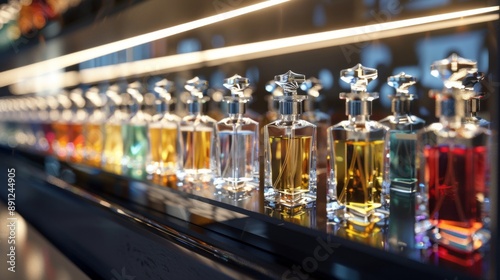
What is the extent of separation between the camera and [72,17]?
6.76 ft

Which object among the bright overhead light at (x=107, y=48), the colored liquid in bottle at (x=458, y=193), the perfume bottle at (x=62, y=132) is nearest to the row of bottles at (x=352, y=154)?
the colored liquid in bottle at (x=458, y=193)

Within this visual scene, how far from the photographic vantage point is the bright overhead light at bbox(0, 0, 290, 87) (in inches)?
60.8

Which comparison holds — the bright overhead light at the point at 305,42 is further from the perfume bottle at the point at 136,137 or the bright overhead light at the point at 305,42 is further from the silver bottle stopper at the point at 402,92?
the perfume bottle at the point at 136,137

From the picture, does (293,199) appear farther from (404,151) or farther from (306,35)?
(306,35)

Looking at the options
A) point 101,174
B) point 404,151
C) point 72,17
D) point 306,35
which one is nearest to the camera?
point 404,151

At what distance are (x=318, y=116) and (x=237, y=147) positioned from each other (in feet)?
1.00

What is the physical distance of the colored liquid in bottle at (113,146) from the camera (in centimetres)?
166

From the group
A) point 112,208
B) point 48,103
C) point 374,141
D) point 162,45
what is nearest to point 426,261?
point 374,141

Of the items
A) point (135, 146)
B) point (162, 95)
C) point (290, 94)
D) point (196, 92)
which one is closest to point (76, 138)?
point (135, 146)

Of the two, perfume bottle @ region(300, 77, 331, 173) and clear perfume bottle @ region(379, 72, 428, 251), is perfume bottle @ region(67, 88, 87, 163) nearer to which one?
perfume bottle @ region(300, 77, 331, 173)

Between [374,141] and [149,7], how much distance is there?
1.35 meters

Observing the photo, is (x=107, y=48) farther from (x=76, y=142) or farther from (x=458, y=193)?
(x=458, y=193)

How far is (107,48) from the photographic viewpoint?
2.36m

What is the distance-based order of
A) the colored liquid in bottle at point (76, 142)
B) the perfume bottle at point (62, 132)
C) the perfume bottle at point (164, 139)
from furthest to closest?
the perfume bottle at point (62, 132) < the colored liquid in bottle at point (76, 142) < the perfume bottle at point (164, 139)
